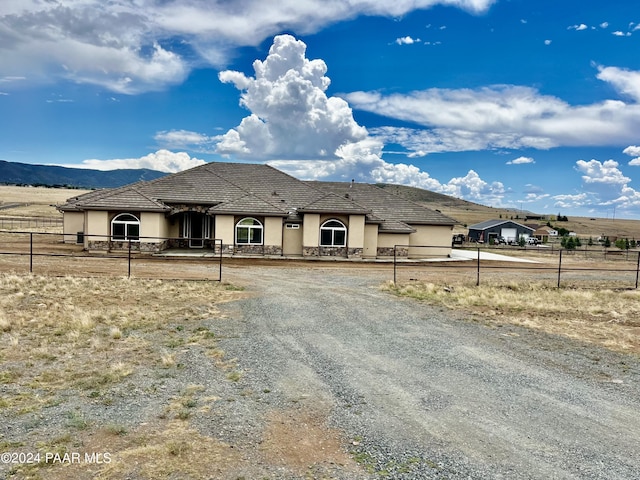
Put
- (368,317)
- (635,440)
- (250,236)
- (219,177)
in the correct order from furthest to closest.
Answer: (219,177), (250,236), (368,317), (635,440)

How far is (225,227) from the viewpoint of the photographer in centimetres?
2838

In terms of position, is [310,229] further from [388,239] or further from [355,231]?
[388,239]

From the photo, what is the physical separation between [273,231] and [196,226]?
6245mm

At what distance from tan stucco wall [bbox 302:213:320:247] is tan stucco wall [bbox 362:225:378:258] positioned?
12.6 feet

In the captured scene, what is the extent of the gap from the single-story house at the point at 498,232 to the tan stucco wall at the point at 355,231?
4167 cm

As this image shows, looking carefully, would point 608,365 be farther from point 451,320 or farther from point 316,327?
point 316,327

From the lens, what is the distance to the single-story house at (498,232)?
67625 millimetres

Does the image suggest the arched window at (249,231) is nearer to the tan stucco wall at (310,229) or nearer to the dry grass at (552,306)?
the tan stucco wall at (310,229)

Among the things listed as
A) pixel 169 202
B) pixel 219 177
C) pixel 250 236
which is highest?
→ pixel 219 177

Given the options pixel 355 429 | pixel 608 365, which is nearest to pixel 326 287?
pixel 608 365

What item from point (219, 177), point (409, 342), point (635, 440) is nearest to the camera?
point (635, 440)

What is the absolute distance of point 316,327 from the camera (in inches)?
433

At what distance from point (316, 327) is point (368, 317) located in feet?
6.97

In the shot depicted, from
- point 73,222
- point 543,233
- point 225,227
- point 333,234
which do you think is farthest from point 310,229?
point 543,233
